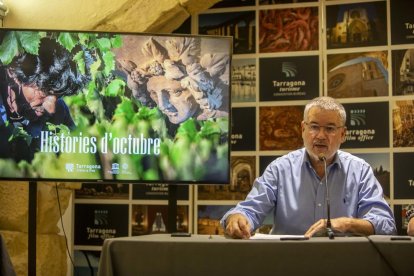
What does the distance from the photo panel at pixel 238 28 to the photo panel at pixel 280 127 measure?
19.3 inches

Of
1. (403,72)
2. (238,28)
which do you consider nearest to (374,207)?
(403,72)

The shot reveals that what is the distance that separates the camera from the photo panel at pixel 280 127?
475cm

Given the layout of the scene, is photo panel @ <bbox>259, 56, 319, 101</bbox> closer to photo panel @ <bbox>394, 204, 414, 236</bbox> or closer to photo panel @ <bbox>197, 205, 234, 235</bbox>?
photo panel @ <bbox>197, 205, 234, 235</bbox>

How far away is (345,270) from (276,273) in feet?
0.66

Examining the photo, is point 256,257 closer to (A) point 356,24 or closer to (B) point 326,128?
(B) point 326,128

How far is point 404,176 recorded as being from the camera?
14.8ft

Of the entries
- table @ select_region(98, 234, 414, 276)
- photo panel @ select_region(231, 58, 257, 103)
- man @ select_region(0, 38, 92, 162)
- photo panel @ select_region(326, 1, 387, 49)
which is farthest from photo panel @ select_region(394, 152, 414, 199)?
table @ select_region(98, 234, 414, 276)

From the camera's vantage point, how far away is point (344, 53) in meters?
4.66

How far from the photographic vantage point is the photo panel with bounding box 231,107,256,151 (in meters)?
4.82

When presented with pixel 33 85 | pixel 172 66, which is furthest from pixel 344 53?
pixel 33 85

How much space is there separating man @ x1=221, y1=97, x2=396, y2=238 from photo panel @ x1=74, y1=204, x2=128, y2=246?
7.73 ft

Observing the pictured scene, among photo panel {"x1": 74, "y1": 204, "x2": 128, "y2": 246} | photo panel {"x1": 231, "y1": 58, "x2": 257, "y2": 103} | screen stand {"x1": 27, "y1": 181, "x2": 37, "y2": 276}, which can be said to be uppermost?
photo panel {"x1": 231, "y1": 58, "x2": 257, "y2": 103}

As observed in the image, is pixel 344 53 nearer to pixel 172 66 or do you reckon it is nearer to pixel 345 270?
pixel 172 66

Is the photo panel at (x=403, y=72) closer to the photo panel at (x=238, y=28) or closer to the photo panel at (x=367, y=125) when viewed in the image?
the photo panel at (x=367, y=125)
